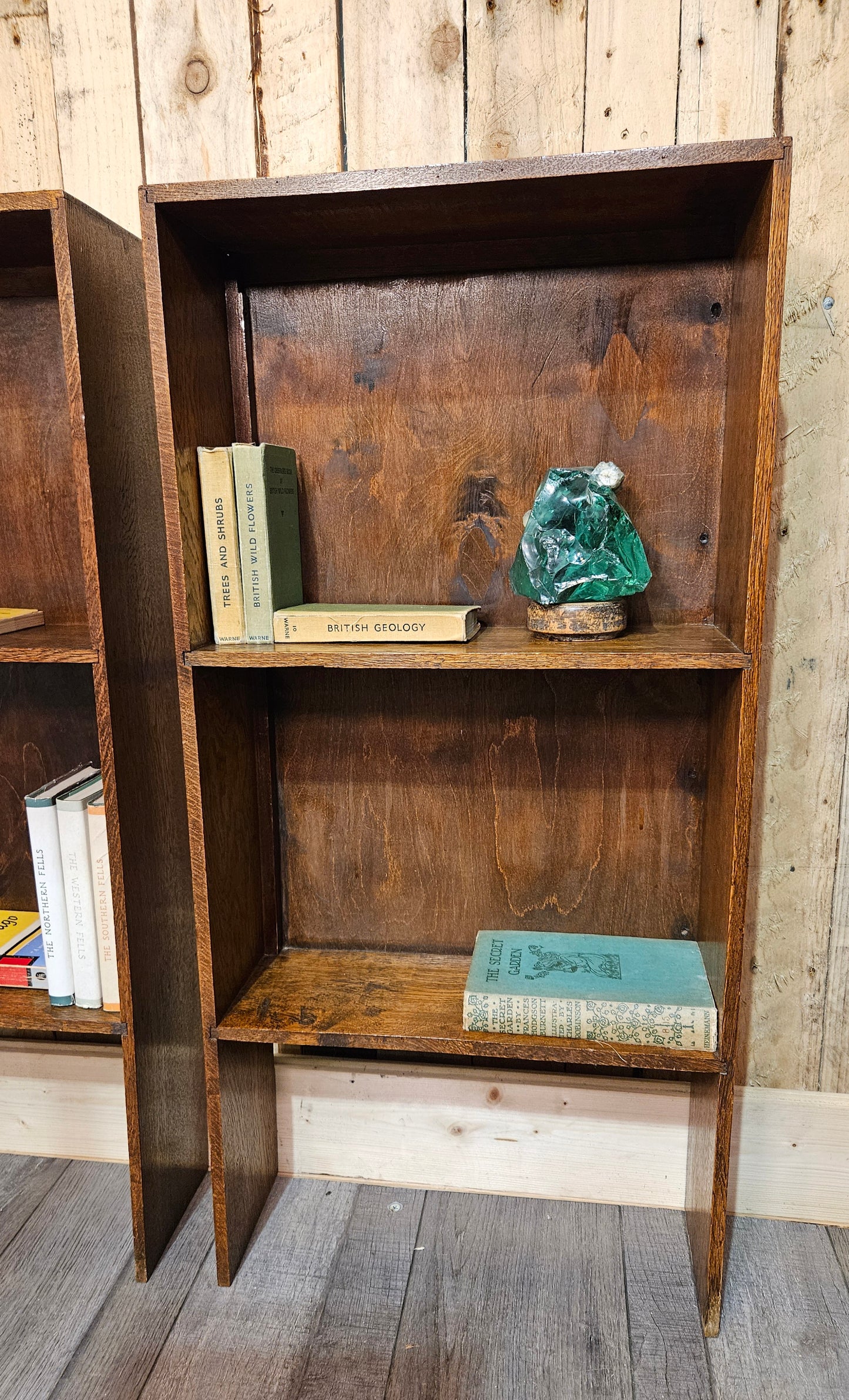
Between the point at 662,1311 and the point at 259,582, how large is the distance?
1170 millimetres

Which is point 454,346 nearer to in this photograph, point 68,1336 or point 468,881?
point 468,881

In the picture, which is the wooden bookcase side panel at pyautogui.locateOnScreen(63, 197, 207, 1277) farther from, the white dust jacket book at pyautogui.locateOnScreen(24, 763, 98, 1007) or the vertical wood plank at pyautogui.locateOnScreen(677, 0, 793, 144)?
the vertical wood plank at pyautogui.locateOnScreen(677, 0, 793, 144)

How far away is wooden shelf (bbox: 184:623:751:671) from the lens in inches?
44.0

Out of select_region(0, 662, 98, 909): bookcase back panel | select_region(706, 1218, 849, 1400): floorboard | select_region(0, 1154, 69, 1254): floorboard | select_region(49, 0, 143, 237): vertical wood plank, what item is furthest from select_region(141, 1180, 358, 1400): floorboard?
select_region(49, 0, 143, 237): vertical wood plank

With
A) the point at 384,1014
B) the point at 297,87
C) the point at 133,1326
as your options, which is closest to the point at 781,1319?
the point at 384,1014

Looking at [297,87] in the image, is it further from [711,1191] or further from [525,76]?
[711,1191]

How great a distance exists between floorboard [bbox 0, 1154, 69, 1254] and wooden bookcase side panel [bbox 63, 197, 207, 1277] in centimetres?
25

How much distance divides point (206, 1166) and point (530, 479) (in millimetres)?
1300

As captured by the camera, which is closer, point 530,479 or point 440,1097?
point 530,479

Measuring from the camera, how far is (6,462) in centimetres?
149

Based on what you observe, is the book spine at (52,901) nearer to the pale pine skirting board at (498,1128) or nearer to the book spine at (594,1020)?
the pale pine skirting board at (498,1128)

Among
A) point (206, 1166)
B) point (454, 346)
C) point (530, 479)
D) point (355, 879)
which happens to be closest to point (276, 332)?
point (454, 346)

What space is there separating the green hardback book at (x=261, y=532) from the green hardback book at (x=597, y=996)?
0.58 metres

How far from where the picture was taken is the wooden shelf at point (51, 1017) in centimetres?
135
